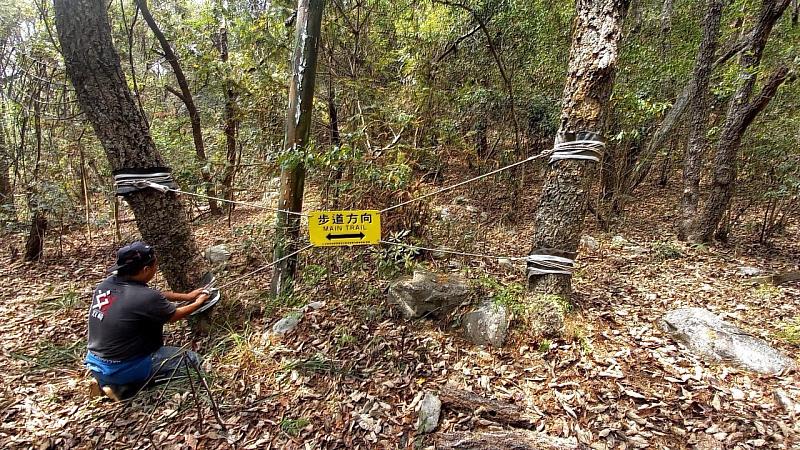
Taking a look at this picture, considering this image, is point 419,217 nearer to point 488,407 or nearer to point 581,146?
point 581,146

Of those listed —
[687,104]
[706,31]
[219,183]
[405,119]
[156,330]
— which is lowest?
[156,330]

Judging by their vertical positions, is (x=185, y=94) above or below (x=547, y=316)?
above

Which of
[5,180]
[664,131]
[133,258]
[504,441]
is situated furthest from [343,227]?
[5,180]

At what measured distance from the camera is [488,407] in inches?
96.2

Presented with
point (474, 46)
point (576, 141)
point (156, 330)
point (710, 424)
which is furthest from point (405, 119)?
point (474, 46)

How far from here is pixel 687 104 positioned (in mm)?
6082

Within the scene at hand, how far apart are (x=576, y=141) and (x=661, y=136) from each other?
474cm

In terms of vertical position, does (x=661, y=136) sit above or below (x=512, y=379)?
above

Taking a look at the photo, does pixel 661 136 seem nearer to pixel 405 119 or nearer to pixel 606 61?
pixel 606 61

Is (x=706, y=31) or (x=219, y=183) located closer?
(x=219, y=183)

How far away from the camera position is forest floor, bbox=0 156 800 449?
234 cm

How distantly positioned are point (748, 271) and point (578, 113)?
3.42 meters

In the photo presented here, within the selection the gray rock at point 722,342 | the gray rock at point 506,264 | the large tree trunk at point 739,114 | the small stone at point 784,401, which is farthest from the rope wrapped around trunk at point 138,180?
the large tree trunk at point 739,114

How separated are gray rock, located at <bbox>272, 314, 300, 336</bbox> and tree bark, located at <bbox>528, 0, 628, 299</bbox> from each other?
2.15 metres
